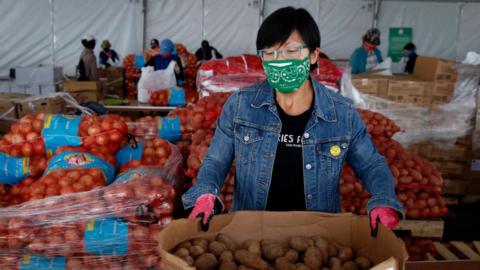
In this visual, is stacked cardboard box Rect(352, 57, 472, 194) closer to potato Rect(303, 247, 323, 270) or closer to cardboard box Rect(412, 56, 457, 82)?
cardboard box Rect(412, 56, 457, 82)

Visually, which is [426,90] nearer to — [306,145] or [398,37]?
[306,145]

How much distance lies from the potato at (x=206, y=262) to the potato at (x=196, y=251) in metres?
0.03

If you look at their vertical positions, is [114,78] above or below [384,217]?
above

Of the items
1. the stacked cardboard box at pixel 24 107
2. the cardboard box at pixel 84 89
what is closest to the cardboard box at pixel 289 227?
the stacked cardboard box at pixel 24 107

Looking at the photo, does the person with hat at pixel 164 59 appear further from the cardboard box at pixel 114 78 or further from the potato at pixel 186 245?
the potato at pixel 186 245

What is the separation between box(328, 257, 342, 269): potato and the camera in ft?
4.94

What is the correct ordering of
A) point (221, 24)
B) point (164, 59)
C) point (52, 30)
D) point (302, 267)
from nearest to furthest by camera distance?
point (302, 267), point (164, 59), point (52, 30), point (221, 24)

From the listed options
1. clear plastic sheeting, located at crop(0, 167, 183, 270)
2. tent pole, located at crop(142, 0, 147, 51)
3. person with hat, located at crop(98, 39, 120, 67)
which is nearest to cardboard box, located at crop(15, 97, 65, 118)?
clear plastic sheeting, located at crop(0, 167, 183, 270)

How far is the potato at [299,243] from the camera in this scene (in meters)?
1.61

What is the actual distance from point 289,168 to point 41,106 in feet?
10.8

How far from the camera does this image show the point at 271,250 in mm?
1593

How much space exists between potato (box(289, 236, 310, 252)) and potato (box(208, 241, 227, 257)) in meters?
0.23

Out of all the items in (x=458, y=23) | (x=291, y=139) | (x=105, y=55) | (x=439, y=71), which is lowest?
(x=291, y=139)

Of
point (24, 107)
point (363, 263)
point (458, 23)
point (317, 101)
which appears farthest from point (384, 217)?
point (458, 23)
